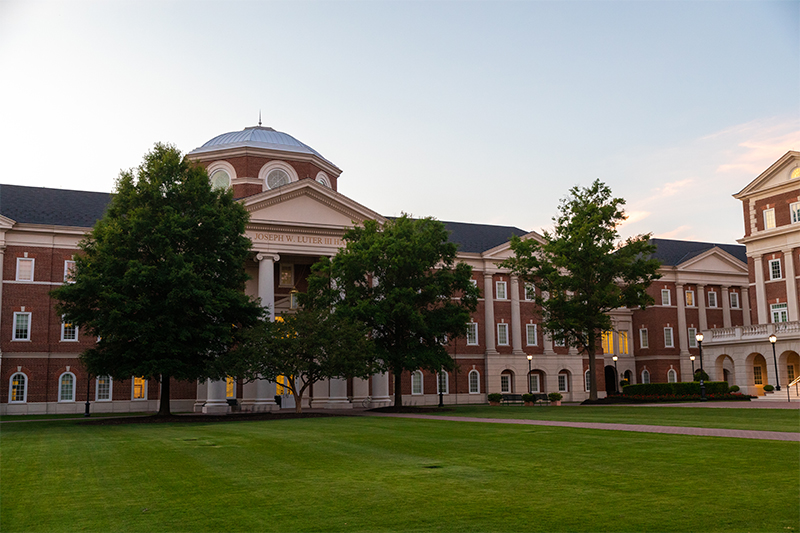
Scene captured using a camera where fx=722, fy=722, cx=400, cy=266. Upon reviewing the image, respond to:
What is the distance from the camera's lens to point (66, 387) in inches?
1951

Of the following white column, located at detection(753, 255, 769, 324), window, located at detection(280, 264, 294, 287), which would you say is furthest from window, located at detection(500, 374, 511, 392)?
white column, located at detection(753, 255, 769, 324)

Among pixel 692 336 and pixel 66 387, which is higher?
pixel 692 336

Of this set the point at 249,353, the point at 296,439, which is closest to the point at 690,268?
the point at 249,353

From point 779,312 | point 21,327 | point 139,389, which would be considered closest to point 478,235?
point 779,312

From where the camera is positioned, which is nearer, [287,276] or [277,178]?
[277,178]

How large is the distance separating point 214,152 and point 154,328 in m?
24.0

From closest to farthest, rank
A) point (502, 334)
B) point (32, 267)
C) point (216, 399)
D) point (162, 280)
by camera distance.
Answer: point (162, 280), point (216, 399), point (32, 267), point (502, 334)

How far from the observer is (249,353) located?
3606cm

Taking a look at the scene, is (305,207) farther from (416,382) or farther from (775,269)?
(775,269)

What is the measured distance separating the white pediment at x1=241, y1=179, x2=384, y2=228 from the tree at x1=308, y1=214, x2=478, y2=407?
277 inches

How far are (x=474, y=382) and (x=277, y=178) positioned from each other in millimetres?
24417

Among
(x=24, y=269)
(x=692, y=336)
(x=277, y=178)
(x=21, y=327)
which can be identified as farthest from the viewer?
(x=692, y=336)

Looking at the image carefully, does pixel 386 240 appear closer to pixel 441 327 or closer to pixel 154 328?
pixel 441 327

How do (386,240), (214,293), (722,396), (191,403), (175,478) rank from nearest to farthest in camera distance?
(175,478), (214,293), (386,240), (722,396), (191,403)
